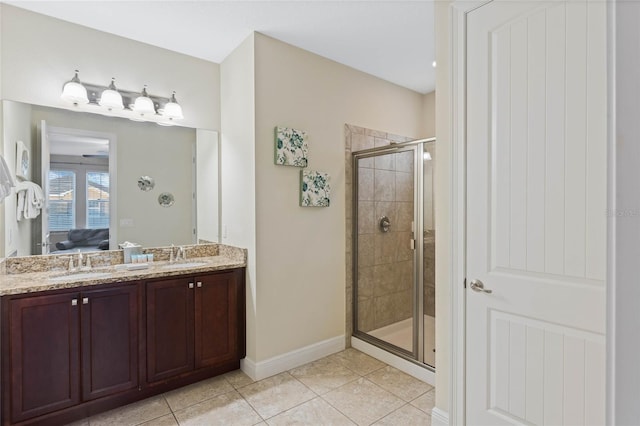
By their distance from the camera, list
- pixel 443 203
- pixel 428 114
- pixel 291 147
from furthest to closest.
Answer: pixel 428 114
pixel 291 147
pixel 443 203

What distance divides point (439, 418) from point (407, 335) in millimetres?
1017

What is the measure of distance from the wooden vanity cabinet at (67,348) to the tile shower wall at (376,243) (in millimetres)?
1890

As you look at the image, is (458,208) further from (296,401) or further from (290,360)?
(290,360)

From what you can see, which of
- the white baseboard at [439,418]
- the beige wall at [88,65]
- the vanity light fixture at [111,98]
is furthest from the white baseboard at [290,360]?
the vanity light fixture at [111,98]

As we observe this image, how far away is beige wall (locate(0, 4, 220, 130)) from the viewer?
2.22 metres

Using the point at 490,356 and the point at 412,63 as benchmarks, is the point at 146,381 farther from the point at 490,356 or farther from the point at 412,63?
the point at 412,63

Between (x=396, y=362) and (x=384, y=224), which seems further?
(x=384, y=224)

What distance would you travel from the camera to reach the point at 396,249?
10.1 ft

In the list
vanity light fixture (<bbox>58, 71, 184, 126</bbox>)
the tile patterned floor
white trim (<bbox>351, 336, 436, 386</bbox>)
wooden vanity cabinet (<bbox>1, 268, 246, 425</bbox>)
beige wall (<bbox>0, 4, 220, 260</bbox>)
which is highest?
beige wall (<bbox>0, 4, 220, 260</bbox>)

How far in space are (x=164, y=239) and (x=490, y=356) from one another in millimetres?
2574

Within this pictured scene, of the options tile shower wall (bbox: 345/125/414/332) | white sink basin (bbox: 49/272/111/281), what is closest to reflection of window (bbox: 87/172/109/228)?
white sink basin (bbox: 49/272/111/281)

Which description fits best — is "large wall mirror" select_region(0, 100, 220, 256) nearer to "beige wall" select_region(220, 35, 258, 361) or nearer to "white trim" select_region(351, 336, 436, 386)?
"beige wall" select_region(220, 35, 258, 361)

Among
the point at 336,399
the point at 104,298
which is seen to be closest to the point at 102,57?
the point at 104,298

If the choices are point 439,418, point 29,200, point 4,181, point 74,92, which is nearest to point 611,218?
point 439,418
